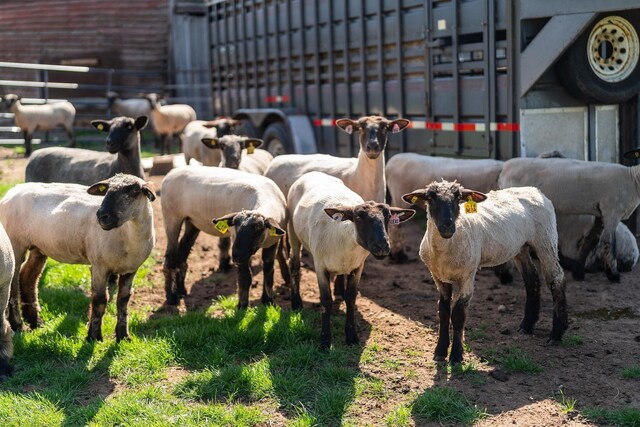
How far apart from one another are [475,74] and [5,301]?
628cm

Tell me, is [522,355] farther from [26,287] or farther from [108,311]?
[26,287]

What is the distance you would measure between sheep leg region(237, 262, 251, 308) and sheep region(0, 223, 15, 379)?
213cm

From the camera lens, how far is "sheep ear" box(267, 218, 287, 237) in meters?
7.06

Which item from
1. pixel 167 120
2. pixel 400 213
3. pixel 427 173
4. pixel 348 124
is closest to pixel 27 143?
pixel 167 120

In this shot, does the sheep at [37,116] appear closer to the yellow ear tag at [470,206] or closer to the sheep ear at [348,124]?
the sheep ear at [348,124]

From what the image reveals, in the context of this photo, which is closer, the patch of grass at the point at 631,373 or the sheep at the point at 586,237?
the patch of grass at the point at 631,373

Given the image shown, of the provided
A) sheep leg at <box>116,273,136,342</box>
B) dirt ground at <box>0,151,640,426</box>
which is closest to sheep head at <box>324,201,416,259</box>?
dirt ground at <box>0,151,640,426</box>

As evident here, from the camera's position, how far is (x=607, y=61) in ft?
30.8

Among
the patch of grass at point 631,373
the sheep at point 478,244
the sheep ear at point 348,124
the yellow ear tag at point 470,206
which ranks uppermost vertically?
the sheep ear at point 348,124

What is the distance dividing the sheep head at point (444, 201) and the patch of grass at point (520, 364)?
3.90ft

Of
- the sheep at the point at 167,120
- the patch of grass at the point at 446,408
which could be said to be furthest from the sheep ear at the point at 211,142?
the sheep at the point at 167,120

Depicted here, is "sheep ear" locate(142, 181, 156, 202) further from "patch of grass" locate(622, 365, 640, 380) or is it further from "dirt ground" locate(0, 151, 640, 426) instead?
"patch of grass" locate(622, 365, 640, 380)

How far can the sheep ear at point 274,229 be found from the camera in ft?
23.2

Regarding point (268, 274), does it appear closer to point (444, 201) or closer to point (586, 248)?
point (444, 201)
